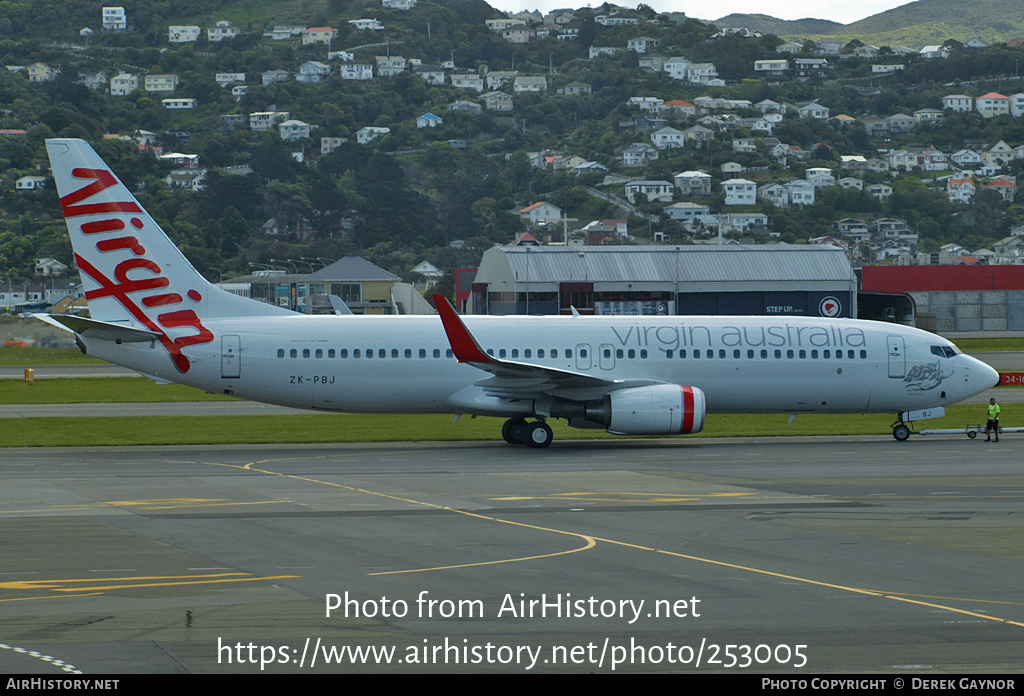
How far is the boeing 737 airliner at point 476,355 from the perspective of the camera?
3538cm

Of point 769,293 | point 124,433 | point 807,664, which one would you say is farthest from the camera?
point 769,293

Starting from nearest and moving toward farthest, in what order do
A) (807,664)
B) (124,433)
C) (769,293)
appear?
(807,664)
(124,433)
(769,293)

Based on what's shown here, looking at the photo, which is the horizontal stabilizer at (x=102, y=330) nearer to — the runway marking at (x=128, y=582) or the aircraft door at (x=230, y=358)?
the aircraft door at (x=230, y=358)

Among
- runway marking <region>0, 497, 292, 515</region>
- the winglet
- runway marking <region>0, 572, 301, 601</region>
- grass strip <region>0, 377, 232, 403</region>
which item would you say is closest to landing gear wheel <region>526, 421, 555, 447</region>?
the winglet

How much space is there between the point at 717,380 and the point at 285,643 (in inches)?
1014

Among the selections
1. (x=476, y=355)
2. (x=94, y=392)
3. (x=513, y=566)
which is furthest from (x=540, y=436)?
(x=94, y=392)

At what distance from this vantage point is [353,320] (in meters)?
37.1

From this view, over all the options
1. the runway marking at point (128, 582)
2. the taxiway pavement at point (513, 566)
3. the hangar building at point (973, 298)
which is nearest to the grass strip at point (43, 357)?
the taxiway pavement at point (513, 566)

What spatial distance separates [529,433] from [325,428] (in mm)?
9070

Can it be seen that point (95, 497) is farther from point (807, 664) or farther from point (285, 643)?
point (807, 664)

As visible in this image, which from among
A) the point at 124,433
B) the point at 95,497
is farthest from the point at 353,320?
the point at 95,497

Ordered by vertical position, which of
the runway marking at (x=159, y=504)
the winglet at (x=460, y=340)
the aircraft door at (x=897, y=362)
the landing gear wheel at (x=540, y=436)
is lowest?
the landing gear wheel at (x=540, y=436)

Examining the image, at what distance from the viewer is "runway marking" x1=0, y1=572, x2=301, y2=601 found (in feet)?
53.0

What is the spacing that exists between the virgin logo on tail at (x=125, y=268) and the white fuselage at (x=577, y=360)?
1.49 ft
